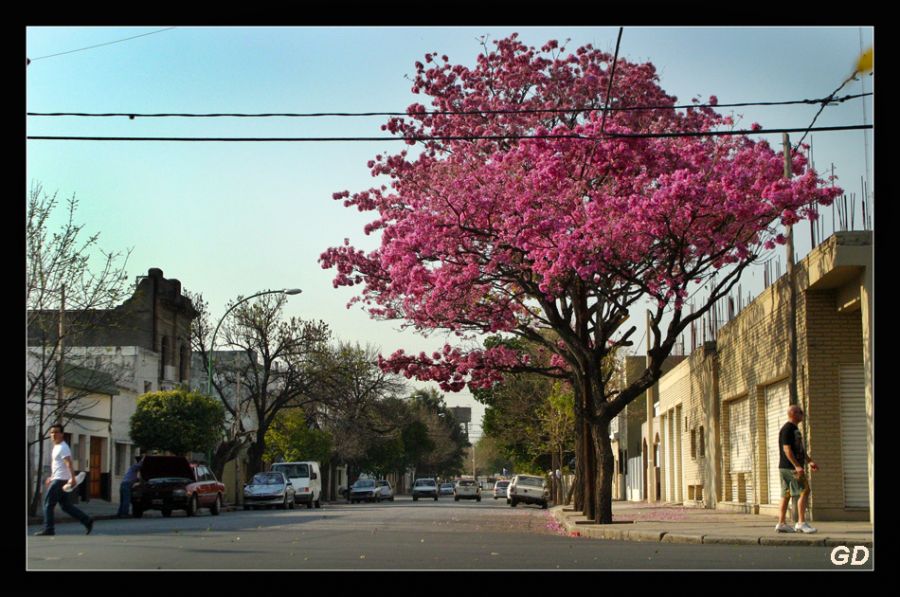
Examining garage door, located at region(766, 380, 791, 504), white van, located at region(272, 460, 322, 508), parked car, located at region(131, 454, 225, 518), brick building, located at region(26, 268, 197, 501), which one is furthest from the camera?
white van, located at region(272, 460, 322, 508)

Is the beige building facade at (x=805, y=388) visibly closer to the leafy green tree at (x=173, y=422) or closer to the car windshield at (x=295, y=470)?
the car windshield at (x=295, y=470)

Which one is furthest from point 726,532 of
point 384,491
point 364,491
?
point 384,491

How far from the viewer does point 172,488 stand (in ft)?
106

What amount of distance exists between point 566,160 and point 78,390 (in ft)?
62.2

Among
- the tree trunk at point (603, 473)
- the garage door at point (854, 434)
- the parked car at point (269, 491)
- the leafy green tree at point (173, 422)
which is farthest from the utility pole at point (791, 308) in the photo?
the leafy green tree at point (173, 422)

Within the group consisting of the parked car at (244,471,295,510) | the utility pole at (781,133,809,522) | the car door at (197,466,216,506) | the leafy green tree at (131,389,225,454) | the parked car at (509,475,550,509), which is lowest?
the parked car at (509,475,550,509)

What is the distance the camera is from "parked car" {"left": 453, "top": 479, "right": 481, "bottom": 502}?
7094 cm

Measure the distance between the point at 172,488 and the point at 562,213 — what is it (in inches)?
587

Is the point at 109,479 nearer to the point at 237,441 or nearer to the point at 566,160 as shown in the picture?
the point at 237,441

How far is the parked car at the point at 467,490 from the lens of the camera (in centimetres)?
A: 7094

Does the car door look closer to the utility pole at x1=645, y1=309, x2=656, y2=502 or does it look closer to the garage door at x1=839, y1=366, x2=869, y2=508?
the garage door at x1=839, y1=366, x2=869, y2=508

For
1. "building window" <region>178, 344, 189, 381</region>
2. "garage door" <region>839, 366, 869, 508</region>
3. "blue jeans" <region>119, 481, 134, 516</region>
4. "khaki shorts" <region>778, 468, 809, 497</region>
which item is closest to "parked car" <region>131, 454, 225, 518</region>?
"blue jeans" <region>119, 481, 134, 516</region>

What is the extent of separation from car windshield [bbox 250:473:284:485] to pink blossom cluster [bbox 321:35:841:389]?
15.4m
